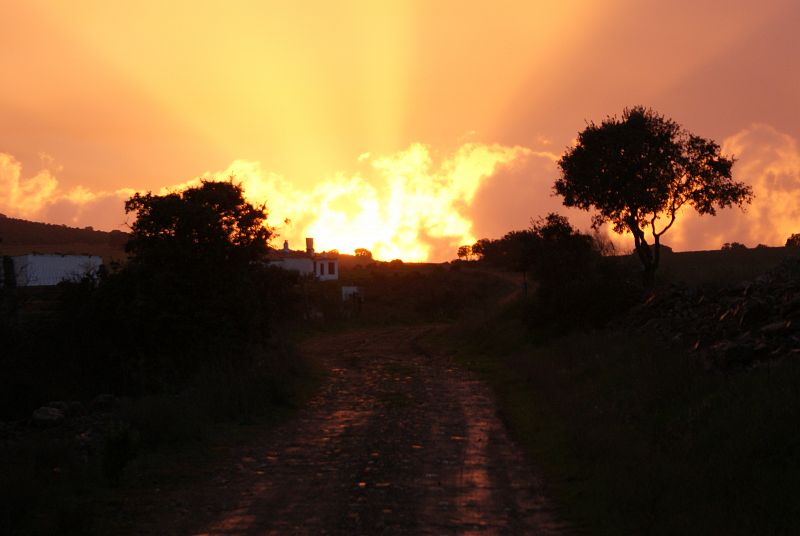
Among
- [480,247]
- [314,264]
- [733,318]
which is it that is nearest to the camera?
[733,318]

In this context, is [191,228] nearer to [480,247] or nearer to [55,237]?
[55,237]

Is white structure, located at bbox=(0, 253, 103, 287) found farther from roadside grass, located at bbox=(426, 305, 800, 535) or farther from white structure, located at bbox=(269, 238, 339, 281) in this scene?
white structure, located at bbox=(269, 238, 339, 281)

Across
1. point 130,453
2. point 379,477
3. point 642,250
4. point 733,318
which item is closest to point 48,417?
point 130,453

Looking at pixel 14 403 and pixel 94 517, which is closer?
pixel 94 517

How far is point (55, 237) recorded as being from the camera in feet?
314

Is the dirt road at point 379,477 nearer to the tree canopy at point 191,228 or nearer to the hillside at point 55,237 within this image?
the tree canopy at point 191,228

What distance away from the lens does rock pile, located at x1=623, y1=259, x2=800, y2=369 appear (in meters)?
15.1

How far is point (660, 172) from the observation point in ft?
108

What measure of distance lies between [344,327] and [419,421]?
3755cm

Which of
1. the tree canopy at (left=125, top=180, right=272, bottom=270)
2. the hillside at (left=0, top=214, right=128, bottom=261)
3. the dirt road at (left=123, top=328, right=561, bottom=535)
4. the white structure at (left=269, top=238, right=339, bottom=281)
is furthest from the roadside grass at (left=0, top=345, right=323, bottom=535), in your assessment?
the white structure at (left=269, top=238, right=339, bottom=281)

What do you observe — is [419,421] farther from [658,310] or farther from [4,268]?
[4,268]

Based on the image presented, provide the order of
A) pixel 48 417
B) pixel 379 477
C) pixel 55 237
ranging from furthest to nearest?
pixel 55 237 → pixel 48 417 → pixel 379 477

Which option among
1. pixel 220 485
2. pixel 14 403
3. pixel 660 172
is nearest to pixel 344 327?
pixel 660 172

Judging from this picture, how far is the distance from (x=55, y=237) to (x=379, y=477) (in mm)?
95099
